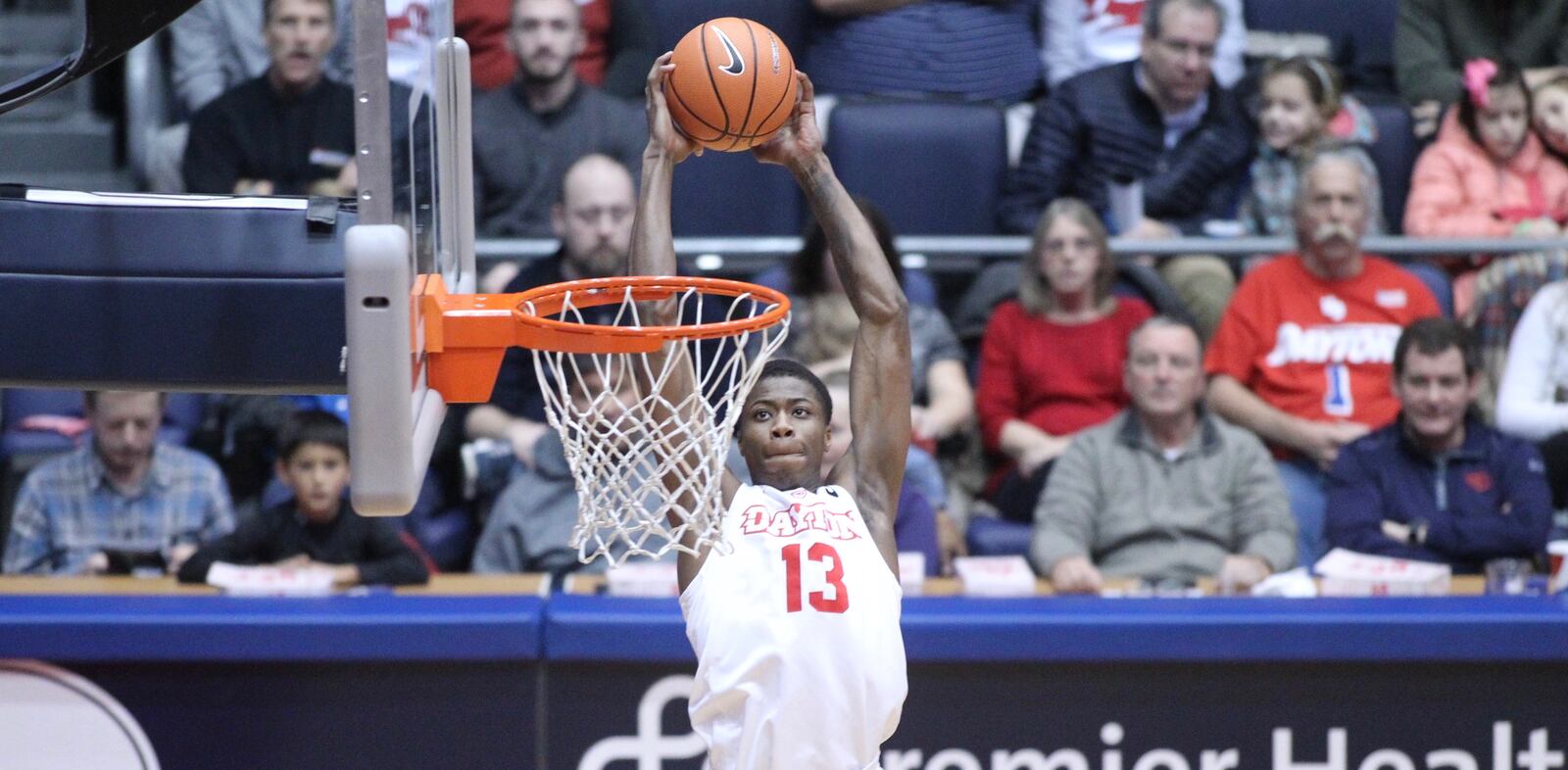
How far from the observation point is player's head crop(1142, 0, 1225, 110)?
23.6ft

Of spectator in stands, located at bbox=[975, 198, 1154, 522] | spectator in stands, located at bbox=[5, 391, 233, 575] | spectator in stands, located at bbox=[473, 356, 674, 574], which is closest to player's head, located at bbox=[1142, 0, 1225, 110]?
spectator in stands, located at bbox=[975, 198, 1154, 522]

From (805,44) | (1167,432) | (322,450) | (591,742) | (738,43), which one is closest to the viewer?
(738,43)

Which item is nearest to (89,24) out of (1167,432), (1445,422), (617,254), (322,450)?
(322,450)

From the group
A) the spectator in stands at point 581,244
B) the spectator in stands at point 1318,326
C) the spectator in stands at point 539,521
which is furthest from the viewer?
the spectator in stands at point 1318,326

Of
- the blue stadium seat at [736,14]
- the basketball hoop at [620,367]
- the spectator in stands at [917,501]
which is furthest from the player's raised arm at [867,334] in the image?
the blue stadium seat at [736,14]

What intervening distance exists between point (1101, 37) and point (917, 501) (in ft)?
8.58

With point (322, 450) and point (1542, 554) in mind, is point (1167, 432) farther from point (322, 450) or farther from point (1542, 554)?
point (322, 450)

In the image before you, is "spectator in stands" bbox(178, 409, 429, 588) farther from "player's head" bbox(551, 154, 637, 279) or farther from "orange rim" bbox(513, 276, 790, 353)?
"orange rim" bbox(513, 276, 790, 353)

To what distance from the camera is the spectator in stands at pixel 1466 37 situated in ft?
25.8

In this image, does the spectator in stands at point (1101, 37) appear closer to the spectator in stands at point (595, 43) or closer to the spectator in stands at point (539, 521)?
the spectator in stands at point (595, 43)

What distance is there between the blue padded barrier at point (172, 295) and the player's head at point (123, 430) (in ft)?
8.32

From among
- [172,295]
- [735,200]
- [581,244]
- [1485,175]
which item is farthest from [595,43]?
[172,295]

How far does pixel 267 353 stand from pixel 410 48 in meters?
0.63

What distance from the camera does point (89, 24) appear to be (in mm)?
3576
